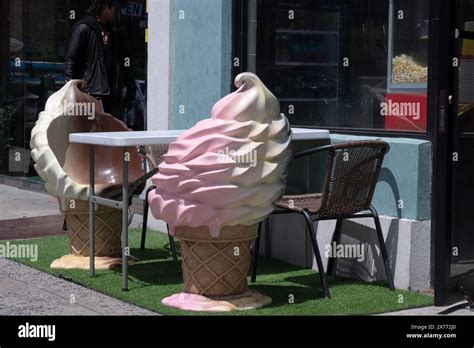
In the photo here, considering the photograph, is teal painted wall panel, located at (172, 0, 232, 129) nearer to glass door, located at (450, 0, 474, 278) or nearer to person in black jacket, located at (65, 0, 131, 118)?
person in black jacket, located at (65, 0, 131, 118)

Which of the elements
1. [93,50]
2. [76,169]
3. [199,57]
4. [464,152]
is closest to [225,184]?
[464,152]

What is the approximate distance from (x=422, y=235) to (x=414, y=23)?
1.56m

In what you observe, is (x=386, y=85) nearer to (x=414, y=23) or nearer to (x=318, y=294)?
(x=414, y=23)

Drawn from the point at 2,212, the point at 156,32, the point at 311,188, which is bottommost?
the point at 2,212

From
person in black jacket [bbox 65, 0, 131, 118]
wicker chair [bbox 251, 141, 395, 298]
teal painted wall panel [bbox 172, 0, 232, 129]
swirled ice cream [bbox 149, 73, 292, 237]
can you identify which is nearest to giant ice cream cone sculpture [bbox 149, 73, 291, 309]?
swirled ice cream [bbox 149, 73, 292, 237]

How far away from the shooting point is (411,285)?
681 centimetres

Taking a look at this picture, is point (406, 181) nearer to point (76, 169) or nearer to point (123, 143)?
point (123, 143)

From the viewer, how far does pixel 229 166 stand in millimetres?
5891

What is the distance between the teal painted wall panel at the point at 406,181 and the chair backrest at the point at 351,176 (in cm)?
19

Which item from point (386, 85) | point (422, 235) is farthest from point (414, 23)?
point (422, 235)

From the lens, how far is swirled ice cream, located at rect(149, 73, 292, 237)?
19.4 ft

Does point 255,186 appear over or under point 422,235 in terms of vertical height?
over
